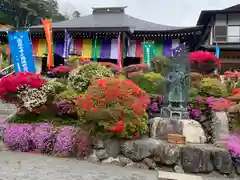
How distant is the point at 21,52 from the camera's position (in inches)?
546

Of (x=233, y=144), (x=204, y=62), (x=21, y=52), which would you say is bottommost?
(x=233, y=144)

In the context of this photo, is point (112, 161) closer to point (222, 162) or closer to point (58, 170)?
point (58, 170)

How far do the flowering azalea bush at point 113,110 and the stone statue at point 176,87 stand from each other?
53.6 inches

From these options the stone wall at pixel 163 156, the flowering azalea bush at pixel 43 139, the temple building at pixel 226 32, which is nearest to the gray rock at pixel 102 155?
the stone wall at pixel 163 156

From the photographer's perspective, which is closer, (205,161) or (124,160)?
(205,161)

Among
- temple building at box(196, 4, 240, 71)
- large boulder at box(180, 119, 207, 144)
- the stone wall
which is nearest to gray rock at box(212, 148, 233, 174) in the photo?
the stone wall

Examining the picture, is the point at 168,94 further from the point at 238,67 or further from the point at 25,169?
the point at 238,67

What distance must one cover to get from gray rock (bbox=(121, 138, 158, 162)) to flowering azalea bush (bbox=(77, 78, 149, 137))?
27 cm

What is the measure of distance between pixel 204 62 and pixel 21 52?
9.32 meters

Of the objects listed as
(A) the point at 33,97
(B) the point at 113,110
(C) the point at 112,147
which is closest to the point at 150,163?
(C) the point at 112,147

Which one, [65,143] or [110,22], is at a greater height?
[110,22]

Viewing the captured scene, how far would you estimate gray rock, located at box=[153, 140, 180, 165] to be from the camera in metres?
6.28

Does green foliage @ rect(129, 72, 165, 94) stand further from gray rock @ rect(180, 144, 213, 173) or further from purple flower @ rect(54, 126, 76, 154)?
purple flower @ rect(54, 126, 76, 154)

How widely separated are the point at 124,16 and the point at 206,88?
48.3ft
